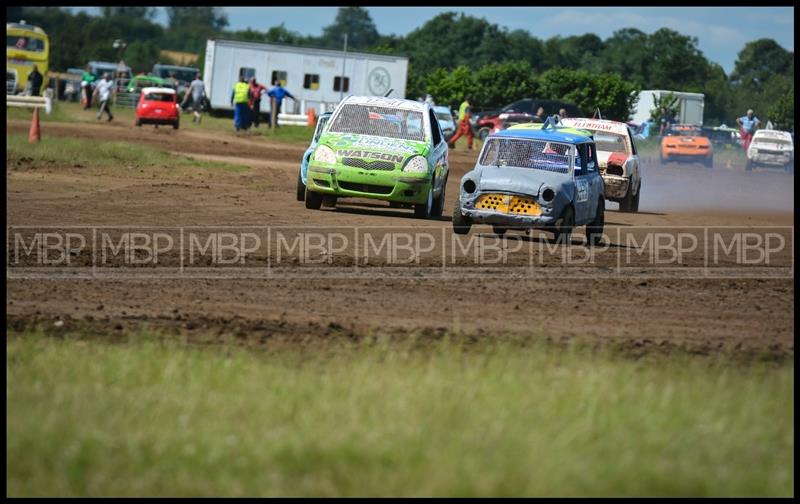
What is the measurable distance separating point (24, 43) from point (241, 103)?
16.9 m

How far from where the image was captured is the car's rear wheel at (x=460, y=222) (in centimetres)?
1541

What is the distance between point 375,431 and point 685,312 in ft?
18.4

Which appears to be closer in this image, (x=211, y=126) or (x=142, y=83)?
(x=211, y=126)

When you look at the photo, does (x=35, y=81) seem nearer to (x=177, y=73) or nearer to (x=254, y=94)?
(x=254, y=94)

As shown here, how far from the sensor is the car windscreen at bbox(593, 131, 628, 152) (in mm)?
21828

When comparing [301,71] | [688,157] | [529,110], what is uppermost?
[301,71]

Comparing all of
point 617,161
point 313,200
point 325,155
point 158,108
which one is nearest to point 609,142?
point 617,161

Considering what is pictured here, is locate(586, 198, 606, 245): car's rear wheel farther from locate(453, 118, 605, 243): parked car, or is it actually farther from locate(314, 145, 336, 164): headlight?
locate(314, 145, 336, 164): headlight

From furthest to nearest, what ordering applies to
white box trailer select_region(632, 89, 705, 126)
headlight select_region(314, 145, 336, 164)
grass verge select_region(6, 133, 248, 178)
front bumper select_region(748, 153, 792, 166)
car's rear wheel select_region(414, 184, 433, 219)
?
1. white box trailer select_region(632, 89, 705, 126)
2. front bumper select_region(748, 153, 792, 166)
3. grass verge select_region(6, 133, 248, 178)
4. car's rear wheel select_region(414, 184, 433, 219)
5. headlight select_region(314, 145, 336, 164)

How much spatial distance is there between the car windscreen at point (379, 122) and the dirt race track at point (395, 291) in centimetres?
117

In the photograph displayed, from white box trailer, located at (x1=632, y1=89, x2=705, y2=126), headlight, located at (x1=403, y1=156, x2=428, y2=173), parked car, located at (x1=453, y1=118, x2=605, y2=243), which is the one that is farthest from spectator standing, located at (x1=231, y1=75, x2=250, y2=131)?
white box trailer, located at (x1=632, y1=89, x2=705, y2=126)

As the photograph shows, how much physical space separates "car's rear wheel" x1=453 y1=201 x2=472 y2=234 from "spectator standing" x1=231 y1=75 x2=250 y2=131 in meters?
21.9

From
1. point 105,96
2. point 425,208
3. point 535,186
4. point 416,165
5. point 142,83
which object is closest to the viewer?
point 535,186

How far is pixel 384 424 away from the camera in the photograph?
20.1ft
